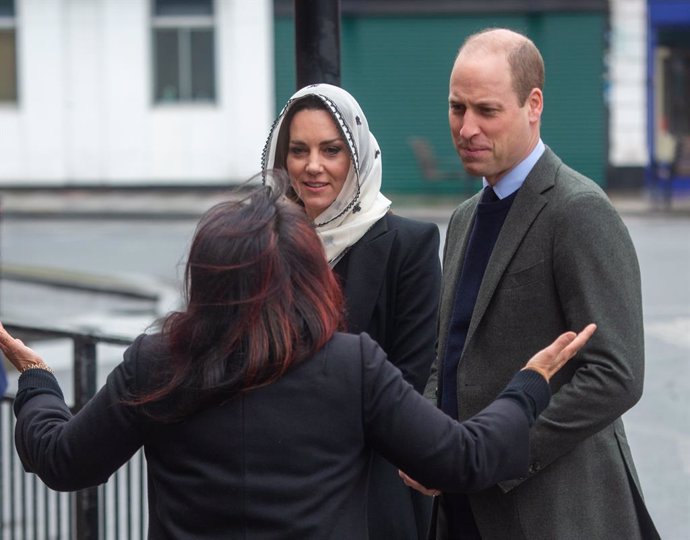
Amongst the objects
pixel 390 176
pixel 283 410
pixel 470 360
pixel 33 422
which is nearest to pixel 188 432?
pixel 283 410

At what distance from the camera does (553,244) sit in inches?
115

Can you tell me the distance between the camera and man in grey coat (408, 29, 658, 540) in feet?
9.35

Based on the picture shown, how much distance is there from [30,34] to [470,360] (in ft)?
79.3

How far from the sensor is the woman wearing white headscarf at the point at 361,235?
11.6 ft

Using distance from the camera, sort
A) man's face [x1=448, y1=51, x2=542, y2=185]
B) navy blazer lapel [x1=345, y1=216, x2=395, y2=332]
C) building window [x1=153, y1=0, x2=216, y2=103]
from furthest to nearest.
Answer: building window [x1=153, y1=0, x2=216, y2=103], navy blazer lapel [x1=345, y1=216, x2=395, y2=332], man's face [x1=448, y1=51, x2=542, y2=185]

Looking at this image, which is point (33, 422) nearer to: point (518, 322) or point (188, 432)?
point (188, 432)

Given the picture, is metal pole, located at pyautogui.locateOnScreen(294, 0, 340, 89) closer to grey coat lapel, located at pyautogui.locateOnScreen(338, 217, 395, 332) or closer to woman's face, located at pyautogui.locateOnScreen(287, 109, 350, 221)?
woman's face, located at pyautogui.locateOnScreen(287, 109, 350, 221)

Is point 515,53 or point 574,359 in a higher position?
point 515,53

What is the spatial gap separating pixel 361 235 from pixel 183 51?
903 inches

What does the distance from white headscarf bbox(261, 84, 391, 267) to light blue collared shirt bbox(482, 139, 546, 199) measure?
0.57 meters

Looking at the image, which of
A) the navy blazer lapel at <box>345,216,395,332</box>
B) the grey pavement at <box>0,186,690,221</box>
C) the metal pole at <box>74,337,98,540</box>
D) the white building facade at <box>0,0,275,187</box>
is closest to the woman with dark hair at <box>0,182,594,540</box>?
the navy blazer lapel at <box>345,216,395,332</box>

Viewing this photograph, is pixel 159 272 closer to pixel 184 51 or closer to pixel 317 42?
pixel 184 51

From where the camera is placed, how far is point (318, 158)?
11.8 feet

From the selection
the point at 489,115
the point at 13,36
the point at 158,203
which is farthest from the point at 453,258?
the point at 13,36
